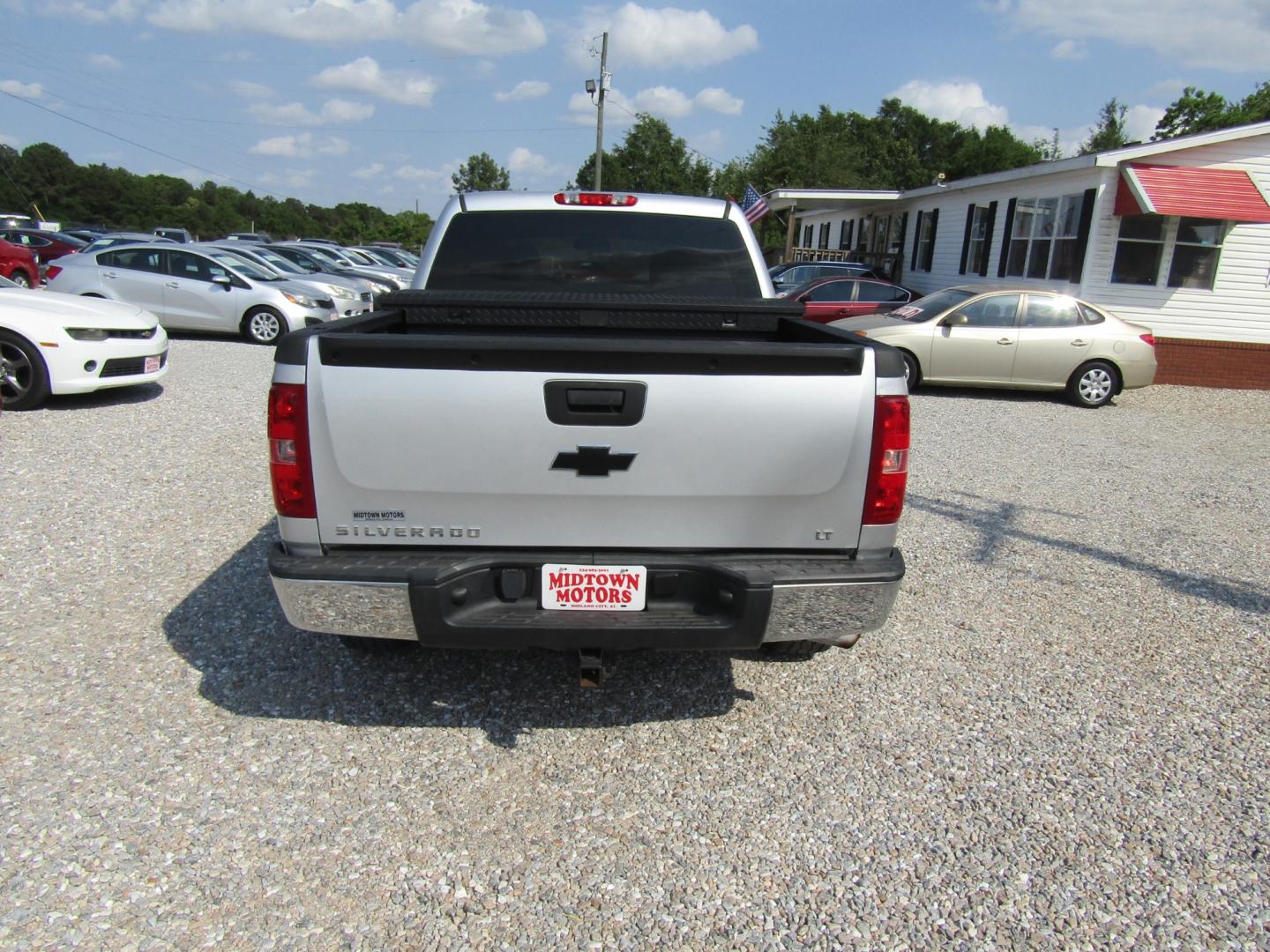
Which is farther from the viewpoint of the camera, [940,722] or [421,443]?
[940,722]

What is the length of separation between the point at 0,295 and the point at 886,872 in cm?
908

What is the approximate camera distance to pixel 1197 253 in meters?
14.5

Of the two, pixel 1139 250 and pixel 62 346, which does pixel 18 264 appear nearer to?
pixel 62 346

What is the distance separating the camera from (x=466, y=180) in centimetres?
7012

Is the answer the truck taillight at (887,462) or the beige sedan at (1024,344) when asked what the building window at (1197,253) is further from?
the truck taillight at (887,462)

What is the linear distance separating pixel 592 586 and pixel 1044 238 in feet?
52.2

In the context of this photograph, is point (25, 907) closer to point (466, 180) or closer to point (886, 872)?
point (886, 872)

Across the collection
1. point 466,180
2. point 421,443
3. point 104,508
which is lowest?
point 104,508

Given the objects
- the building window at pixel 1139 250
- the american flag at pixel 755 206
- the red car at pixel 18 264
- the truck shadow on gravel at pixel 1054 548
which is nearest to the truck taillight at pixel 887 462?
the truck shadow on gravel at pixel 1054 548

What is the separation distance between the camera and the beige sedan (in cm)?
1193

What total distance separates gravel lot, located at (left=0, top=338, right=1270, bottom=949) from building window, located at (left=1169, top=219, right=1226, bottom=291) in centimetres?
1109

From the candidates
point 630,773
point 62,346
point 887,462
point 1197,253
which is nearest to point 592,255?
point 887,462

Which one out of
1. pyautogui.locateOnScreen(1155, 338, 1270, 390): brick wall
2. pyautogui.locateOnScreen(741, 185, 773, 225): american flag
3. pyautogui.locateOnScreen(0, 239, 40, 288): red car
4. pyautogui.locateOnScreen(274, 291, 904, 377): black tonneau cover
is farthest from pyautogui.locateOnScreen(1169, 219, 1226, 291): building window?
pyautogui.locateOnScreen(0, 239, 40, 288): red car

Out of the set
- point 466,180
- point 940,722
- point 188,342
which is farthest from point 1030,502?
point 466,180
